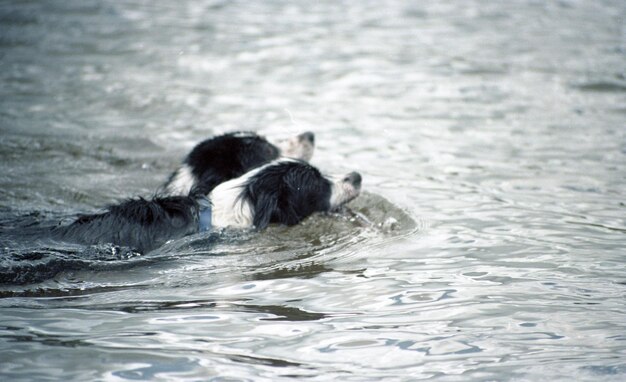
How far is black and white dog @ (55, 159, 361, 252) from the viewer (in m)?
5.63

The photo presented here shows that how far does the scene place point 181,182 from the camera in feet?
21.4

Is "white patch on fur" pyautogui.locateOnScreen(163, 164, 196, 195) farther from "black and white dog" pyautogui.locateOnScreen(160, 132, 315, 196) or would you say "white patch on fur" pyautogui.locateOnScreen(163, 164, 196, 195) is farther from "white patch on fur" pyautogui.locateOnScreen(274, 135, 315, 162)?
"white patch on fur" pyautogui.locateOnScreen(274, 135, 315, 162)

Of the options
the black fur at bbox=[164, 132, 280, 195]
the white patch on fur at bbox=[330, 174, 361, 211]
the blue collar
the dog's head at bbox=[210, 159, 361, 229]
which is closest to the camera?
the blue collar

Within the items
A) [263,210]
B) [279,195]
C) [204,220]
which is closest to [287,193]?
[279,195]

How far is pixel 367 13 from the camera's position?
44.3 ft

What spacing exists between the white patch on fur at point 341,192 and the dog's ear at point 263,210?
53cm

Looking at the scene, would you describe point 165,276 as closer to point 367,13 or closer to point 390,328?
point 390,328

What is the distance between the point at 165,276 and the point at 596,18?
8909mm

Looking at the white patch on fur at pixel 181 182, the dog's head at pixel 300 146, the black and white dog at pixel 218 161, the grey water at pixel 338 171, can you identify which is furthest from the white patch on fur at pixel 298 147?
the white patch on fur at pixel 181 182

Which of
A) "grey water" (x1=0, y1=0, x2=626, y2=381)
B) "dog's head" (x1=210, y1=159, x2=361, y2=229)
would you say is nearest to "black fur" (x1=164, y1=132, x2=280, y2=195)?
"dog's head" (x1=210, y1=159, x2=361, y2=229)

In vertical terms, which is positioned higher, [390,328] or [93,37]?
[93,37]

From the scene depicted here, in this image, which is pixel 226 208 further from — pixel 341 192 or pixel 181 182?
pixel 341 192

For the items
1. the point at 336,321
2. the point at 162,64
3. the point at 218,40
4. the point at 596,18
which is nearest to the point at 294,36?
the point at 218,40

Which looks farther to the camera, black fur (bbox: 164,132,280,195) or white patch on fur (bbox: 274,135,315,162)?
white patch on fur (bbox: 274,135,315,162)
